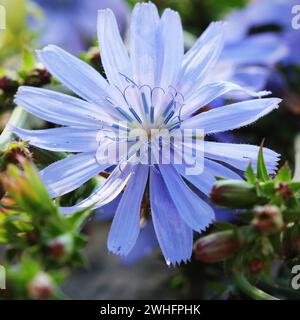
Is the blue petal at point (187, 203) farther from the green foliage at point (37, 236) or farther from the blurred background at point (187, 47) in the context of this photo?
the blurred background at point (187, 47)

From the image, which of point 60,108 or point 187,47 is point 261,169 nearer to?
point 60,108

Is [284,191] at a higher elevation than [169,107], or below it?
below

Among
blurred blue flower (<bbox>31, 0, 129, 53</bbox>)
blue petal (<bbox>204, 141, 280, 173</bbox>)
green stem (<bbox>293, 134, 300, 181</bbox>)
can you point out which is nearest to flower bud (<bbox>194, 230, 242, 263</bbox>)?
blue petal (<bbox>204, 141, 280, 173</bbox>)

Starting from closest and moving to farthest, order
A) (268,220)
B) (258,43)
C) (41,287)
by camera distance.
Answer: (41,287)
(268,220)
(258,43)

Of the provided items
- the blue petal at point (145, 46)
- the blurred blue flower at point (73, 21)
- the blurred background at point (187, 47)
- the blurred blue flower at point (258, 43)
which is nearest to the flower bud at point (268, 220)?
the blue petal at point (145, 46)

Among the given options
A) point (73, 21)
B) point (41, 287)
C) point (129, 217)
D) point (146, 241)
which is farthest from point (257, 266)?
point (73, 21)

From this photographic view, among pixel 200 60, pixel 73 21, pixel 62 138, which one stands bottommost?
pixel 62 138

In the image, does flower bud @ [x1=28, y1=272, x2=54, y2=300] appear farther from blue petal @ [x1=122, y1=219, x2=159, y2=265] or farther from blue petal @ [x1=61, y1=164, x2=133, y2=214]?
blue petal @ [x1=122, y1=219, x2=159, y2=265]

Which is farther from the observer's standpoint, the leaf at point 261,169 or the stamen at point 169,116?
the stamen at point 169,116
